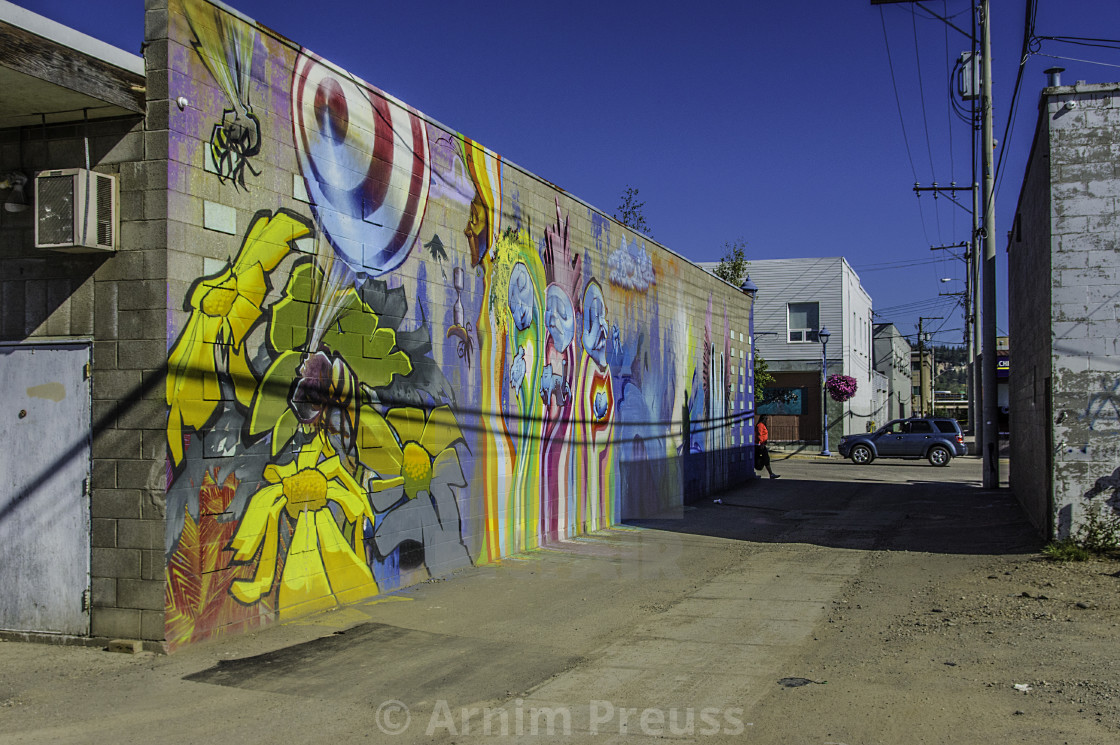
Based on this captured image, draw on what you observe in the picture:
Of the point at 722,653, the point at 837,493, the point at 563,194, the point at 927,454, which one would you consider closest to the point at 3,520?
the point at 722,653

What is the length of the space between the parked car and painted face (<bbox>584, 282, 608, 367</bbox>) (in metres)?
19.9

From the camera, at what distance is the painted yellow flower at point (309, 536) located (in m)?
7.10

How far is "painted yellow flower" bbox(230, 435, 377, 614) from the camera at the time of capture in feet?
23.3

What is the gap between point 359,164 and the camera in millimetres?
8531

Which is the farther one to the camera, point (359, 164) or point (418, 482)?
point (418, 482)

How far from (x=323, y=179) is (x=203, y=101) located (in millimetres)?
1422

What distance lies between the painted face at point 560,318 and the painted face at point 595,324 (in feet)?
1.67

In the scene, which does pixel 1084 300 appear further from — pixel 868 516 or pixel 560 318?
pixel 560 318

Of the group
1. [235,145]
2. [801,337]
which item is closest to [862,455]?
[801,337]

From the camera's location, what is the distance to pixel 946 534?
44.1 feet

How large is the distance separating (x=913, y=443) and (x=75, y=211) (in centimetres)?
2972

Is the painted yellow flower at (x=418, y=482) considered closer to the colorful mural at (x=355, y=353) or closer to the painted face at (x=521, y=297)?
the colorful mural at (x=355, y=353)

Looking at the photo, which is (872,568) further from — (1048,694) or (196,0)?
(196,0)

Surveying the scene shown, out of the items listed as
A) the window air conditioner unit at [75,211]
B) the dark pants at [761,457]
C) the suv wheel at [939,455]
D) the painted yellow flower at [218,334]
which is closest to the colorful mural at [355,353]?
the painted yellow flower at [218,334]
